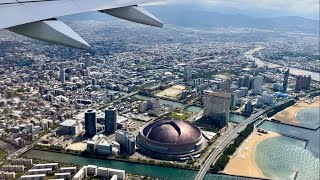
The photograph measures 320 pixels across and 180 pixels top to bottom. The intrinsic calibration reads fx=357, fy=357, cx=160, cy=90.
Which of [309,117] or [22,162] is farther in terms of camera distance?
[309,117]

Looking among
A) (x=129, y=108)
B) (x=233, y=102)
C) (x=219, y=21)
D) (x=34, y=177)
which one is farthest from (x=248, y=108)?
(x=219, y=21)

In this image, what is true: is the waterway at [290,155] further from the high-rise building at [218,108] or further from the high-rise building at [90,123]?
the high-rise building at [90,123]

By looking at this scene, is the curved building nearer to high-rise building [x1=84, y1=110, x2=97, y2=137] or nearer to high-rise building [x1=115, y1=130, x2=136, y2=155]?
high-rise building [x1=115, y1=130, x2=136, y2=155]

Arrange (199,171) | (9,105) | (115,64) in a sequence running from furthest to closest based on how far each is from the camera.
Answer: (115,64)
(9,105)
(199,171)

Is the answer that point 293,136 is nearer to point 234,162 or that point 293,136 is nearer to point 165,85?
point 234,162

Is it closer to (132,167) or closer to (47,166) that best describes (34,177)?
(47,166)

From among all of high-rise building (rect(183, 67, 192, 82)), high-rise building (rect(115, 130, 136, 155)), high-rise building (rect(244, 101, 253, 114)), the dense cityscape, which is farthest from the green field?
high-rise building (rect(183, 67, 192, 82))

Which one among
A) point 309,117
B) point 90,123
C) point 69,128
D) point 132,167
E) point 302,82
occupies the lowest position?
point 132,167

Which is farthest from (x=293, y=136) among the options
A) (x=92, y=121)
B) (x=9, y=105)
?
(x=9, y=105)
